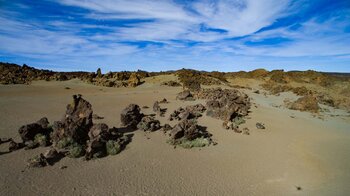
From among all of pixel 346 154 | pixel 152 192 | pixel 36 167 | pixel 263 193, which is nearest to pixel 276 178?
pixel 263 193

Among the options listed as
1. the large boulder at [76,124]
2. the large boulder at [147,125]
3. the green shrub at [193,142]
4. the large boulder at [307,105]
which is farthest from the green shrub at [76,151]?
the large boulder at [307,105]

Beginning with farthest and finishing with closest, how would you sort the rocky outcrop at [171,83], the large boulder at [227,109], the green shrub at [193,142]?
1. the rocky outcrop at [171,83]
2. the large boulder at [227,109]
3. the green shrub at [193,142]

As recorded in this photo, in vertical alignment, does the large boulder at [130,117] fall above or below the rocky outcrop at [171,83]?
below

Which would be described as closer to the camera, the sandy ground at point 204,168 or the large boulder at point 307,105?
the sandy ground at point 204,168

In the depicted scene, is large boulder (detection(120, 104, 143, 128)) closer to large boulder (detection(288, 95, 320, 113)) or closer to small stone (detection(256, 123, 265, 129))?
small stone (detection(256, 123, 265, 129))

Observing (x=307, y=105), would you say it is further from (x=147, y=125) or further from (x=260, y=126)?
(x=147, y=125)

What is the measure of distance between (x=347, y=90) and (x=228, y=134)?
2918 centimetres

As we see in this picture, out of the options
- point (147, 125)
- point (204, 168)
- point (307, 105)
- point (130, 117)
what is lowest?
point (204, 168)

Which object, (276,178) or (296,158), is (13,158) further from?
(296,158)

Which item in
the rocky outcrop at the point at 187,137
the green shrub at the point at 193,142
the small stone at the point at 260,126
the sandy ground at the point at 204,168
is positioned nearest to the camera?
the sandy ground at the point at 204,168

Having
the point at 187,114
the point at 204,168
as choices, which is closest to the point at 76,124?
the point at 204,168

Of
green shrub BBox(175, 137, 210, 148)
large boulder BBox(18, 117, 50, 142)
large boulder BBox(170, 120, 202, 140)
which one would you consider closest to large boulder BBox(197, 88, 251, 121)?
green shrub BBox(175, 137, 210, 148)

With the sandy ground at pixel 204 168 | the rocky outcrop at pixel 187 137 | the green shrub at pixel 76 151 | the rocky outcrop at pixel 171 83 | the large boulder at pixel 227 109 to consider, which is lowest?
the sandy ground at pixel 204 168

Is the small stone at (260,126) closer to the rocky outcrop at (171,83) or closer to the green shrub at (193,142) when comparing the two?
the green shrub at (193,142)
